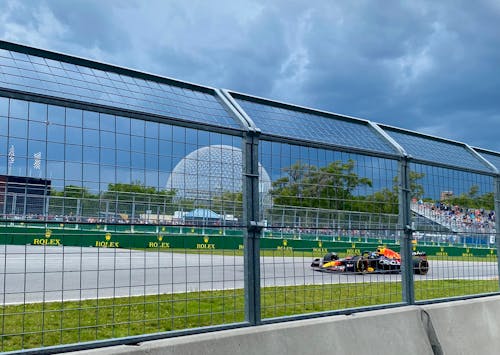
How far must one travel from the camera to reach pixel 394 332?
5.88 m

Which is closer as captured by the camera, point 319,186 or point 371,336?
point 371,336

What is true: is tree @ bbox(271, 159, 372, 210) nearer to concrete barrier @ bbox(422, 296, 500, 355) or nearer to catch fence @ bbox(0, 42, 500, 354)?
catch fence @ bbox(0, 42, 500, 354)

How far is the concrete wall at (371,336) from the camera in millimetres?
4398

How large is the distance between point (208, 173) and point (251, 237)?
688mm

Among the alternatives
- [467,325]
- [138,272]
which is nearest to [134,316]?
[467,325]

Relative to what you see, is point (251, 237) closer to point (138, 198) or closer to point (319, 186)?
point (138, 198)

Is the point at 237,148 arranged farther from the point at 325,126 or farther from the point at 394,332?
the point at 394,332

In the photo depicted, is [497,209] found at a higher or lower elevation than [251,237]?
higher

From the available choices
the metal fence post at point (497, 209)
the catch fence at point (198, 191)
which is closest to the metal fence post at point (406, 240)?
the catch fence at point (198, 191)

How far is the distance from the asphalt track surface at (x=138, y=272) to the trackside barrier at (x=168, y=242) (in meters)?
0.11

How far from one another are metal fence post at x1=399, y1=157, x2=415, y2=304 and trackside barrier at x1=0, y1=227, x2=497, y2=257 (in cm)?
49

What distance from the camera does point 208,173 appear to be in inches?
190

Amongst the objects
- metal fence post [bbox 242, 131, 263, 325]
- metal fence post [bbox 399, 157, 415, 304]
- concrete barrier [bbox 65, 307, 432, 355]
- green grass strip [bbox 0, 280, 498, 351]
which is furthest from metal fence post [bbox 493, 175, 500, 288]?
metal fence post [bbox 242, 131, 263, 325]

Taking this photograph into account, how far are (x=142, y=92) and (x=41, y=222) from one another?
1.51m
